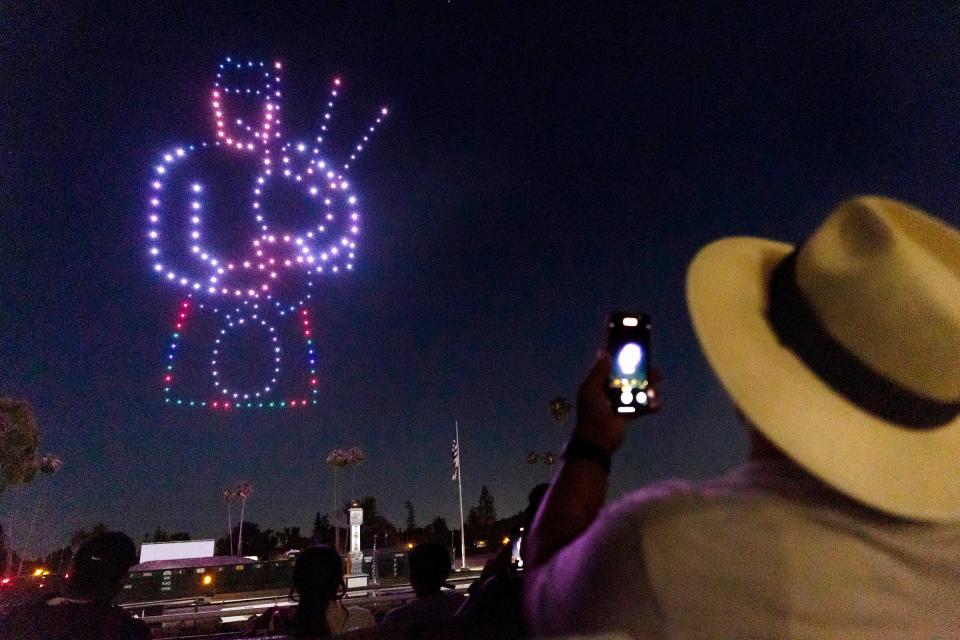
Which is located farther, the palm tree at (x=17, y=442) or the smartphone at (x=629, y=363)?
the palm tree at (x=17, y=442)

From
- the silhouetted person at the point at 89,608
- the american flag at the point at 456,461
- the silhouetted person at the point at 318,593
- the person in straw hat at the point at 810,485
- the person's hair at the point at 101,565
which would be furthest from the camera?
the american flag at the point at 456,461

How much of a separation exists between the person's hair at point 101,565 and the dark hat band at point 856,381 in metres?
3.49

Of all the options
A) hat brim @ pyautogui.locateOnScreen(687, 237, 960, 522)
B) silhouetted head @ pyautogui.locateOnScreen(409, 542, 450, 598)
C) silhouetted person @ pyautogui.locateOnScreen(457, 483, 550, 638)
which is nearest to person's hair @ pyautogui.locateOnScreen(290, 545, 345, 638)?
silhouetted head @ pyautogui.locateOnScreen(409, 542, 450, 598)

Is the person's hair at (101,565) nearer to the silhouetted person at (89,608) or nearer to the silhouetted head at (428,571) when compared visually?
the silhouetted person at (89,608)

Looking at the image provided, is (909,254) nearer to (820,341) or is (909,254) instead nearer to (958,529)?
(820,341)

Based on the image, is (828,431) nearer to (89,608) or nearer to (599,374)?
(599,374)

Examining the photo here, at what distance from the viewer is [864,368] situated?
1.23 m

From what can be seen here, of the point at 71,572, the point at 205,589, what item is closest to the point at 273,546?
the point at 205,589

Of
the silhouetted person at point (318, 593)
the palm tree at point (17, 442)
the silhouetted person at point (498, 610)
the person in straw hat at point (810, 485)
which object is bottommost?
the silhouetted person at point (318, 593)

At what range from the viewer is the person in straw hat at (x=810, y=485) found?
112 centimetres

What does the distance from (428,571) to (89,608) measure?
1846 millimetres

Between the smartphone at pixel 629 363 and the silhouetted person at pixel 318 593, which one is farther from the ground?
the smartphone at pixel 629 363

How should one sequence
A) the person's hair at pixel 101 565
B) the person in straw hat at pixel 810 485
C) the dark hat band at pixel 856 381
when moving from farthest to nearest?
1. the person's hair at pixel 101 565
2. the dark hat band at pixel 856 381
3. the person in straw hat at pixel 810 485

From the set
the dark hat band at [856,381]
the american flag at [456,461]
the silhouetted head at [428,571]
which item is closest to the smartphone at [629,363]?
the dark hat band at [856,381]
